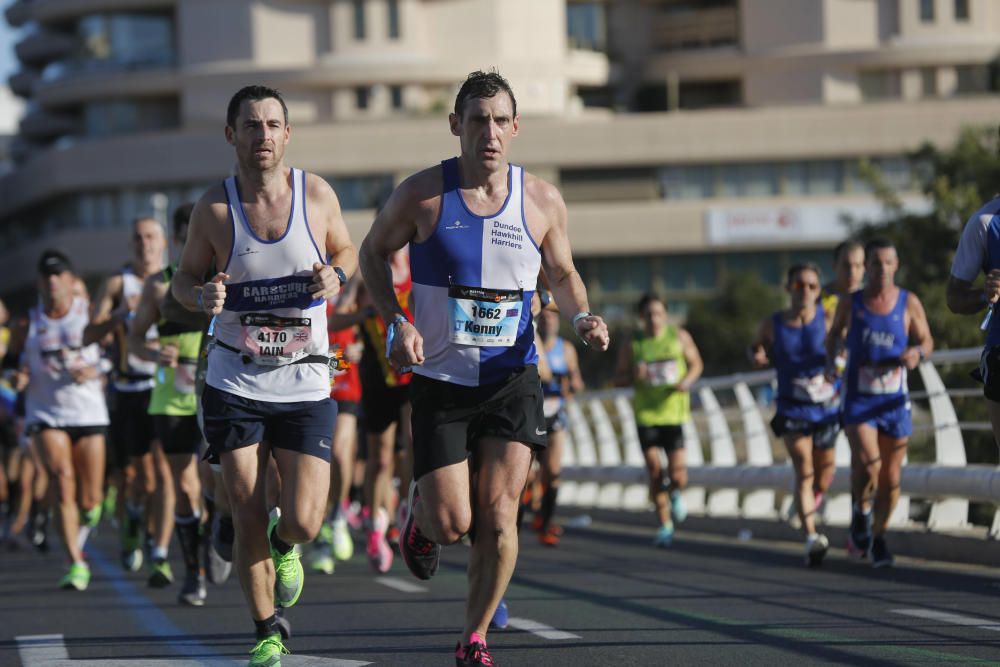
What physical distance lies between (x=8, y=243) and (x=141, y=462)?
85.0 m

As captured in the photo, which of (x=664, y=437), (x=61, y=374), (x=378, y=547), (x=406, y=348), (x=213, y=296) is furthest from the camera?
(x=664, y=437)

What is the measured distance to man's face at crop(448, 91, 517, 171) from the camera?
7.94m

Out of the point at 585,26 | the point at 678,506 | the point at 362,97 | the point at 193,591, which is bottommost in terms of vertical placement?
the point at 678,506

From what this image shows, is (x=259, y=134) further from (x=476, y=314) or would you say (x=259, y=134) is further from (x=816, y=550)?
(x=816, y=550)

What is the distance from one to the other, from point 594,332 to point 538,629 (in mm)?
2639

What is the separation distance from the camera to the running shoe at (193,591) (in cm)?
1207

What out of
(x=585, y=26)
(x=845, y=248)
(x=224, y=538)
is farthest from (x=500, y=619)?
(x=585, y=26)

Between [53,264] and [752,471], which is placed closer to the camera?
[53,264]

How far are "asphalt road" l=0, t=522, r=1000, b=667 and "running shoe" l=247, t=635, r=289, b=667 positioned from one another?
563mm

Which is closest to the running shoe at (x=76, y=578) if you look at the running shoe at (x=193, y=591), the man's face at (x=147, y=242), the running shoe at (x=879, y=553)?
the running shoe at (x=193, y=591)

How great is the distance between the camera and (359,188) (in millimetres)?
82688

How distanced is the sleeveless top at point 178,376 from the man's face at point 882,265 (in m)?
4.38

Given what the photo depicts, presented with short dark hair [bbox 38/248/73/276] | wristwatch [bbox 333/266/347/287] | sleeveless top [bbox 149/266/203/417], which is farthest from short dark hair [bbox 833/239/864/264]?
wristwatch [bbox 333/266/347/287]

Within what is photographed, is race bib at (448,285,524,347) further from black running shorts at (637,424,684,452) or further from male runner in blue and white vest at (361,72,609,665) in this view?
black running shorts at (637,424,684,452)
